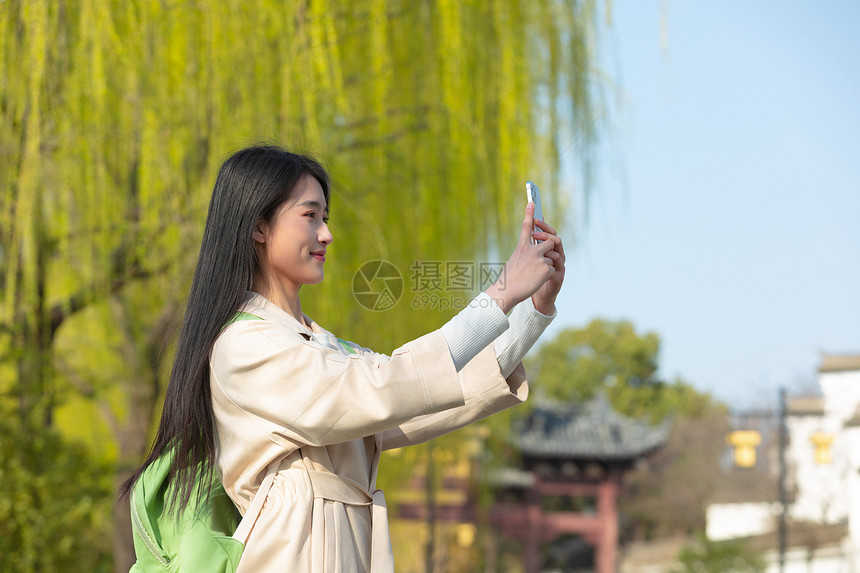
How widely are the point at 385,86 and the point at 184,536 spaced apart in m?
2.60

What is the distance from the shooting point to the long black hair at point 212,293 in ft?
4.44

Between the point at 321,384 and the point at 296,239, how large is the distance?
27cm

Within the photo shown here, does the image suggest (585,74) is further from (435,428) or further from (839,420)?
(839,420)

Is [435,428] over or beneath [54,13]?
beneath

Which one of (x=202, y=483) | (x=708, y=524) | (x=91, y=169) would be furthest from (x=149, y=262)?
(x=708, y=524)

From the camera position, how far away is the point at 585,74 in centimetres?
409

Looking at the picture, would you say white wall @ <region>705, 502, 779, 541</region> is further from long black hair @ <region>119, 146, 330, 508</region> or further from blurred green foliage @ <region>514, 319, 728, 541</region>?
long black hair @ <region>119, 146, 330, 508</region>

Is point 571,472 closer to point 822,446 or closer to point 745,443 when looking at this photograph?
point 745,443

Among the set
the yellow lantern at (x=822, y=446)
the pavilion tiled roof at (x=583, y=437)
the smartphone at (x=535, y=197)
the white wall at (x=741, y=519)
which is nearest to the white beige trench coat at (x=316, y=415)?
the smartphone at (x=535, y=197)

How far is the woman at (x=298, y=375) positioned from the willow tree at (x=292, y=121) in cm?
165

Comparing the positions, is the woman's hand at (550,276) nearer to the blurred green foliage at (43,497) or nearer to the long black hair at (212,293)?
the long black hair at (212,293)
